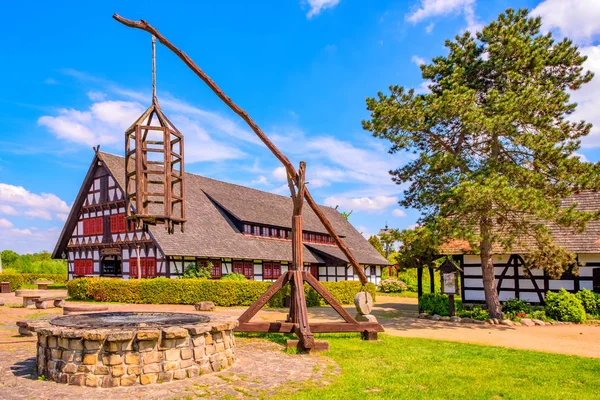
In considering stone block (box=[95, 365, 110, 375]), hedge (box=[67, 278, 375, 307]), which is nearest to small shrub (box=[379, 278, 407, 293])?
hedge (box=[67, 278, 375, 307])

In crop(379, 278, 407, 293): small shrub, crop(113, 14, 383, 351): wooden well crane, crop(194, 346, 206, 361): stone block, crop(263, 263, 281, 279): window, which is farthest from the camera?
crop(379, 278, 407, 293): small shrub

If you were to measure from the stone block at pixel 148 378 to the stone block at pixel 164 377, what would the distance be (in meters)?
0.05

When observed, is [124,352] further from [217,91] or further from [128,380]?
[217,91]

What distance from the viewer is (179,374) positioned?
763cm

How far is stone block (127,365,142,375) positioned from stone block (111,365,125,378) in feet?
0.28

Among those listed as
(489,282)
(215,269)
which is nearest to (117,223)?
(215,269)

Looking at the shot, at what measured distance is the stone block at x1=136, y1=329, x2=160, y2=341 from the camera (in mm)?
7219

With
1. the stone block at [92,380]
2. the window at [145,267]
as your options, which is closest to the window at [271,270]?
the window at [145,267]

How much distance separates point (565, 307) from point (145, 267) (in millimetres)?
19716

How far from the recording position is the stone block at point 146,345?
7332 millimetres

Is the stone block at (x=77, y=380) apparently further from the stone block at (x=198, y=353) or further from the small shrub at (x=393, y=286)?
the small shrub at (x=393, y=286)

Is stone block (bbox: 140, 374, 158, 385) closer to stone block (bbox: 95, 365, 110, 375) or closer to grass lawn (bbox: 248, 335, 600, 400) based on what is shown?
stone block (bbox: 95, 365, 110, 375)

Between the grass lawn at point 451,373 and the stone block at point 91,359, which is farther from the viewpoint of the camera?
the grass lawn at point 451,373

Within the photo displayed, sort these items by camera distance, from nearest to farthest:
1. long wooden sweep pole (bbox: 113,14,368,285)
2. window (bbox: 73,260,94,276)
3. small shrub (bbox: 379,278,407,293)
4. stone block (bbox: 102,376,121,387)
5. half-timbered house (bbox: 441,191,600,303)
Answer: stone block (bbox: 102,376,121,387)
long wooden sweep pole (bbox: 113,14,368,285)
half-timbered house (bbox: 441,191,600,303)
window (bbox: 73,260,94,276)
small shrub (bbox: 379,278,407,293)
